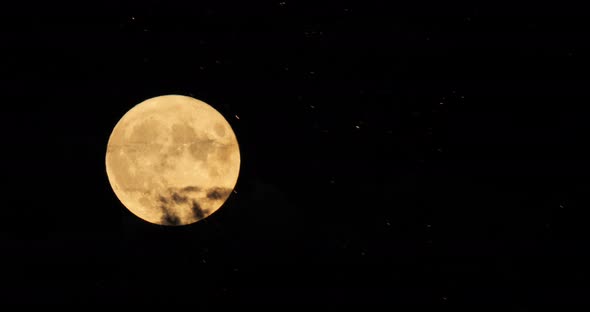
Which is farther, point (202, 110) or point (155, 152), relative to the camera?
point (202, 110)

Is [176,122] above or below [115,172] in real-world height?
above

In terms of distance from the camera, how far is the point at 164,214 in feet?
18.1

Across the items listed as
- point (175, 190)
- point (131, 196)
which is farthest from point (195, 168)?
point (131, 196)

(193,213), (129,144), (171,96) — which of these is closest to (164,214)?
(193,213)

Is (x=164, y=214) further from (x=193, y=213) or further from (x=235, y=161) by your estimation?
(x=235, y=161)

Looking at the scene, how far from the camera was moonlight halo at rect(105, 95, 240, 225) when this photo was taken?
5309 millimetres

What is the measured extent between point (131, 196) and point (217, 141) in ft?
2.84

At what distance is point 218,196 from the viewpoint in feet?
18.2

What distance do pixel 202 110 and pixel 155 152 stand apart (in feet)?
2.01

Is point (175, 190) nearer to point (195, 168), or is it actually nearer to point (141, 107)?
point (195, 168)

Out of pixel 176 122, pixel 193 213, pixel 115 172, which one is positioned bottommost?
pixel 193 213

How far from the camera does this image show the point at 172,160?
5.27m

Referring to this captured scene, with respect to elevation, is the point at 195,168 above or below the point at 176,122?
below

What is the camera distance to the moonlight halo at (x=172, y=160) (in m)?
5.31
